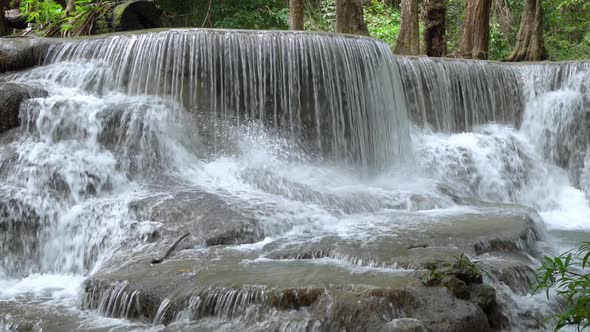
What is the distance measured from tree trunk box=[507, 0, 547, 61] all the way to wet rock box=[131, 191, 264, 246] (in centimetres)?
947

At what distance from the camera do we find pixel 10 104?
8.29 metres

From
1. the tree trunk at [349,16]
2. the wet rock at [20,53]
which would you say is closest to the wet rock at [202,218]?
the wet rock at [20,53]

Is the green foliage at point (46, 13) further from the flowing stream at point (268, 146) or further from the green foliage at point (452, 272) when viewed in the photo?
the green foliage at point (452, 272)

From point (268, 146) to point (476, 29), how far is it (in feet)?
23.9

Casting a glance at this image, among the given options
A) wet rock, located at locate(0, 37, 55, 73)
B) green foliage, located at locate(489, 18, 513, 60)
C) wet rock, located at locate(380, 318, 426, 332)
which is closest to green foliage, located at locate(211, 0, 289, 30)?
green foliage, located at locate(489, 18, 513, 60)

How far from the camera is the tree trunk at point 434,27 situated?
1395 centimetres

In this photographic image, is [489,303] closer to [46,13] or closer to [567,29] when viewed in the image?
[46,13]

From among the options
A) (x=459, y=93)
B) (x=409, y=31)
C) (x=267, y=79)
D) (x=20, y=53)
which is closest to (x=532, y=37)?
(x=409, y=31)

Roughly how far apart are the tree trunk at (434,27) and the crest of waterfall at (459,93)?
2.25 metres

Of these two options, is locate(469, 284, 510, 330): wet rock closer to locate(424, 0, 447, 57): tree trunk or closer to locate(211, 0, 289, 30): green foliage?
locate(424, 0, 447, 57): tree trunk

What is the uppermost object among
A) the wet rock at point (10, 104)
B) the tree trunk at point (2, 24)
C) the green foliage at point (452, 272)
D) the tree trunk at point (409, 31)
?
the tree trunk at point (2, 24)

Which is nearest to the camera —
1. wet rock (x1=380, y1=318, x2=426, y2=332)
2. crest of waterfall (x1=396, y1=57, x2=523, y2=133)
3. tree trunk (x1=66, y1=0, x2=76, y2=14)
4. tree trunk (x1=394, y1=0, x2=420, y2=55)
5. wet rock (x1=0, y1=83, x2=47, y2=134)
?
wet rock (x1=380, y1=318, x2=426, y2=332)

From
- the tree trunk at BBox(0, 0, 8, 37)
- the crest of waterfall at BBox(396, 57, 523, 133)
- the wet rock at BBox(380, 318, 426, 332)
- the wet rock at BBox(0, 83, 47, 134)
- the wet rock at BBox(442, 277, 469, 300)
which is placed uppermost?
the tree trunk at BBox(0, 0, 8, 37)

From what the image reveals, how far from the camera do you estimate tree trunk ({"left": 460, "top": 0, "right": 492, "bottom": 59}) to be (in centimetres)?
1430
